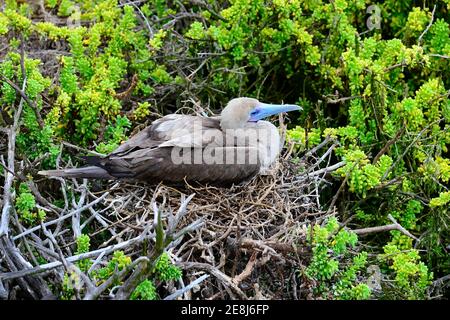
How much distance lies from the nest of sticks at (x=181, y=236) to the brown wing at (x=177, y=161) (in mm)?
71

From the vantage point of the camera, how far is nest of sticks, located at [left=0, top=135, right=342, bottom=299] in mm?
4059

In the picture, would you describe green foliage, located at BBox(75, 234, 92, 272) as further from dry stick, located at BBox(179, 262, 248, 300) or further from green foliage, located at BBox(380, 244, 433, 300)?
green foliage, located at BBox(380, 244, 433, 300)

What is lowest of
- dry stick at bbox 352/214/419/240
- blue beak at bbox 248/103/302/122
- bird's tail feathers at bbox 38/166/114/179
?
dry stick at bbox 352/214/419/240

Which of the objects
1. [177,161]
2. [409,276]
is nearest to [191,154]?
[177,161]

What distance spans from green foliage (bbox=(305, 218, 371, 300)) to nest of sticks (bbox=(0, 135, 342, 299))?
0.26ft

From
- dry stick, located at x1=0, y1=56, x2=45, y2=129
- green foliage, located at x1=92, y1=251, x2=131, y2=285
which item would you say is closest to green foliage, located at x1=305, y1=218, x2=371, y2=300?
green foliage, located at x1=92, y1=251, x2=131, y2=285

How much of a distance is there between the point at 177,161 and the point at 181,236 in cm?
59

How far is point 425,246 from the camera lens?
5082 mm

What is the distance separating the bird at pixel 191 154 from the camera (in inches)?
188

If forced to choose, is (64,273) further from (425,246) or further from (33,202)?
(425,246)

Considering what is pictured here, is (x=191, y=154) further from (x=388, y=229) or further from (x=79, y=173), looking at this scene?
(x=388, y=229)

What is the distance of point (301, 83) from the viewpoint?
5.83 m

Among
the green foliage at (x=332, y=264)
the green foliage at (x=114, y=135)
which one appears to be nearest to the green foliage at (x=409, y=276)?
the green foliage at (x=332, y=264)

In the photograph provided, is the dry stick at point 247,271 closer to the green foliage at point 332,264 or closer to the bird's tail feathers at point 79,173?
the green foliage at point 332,264
